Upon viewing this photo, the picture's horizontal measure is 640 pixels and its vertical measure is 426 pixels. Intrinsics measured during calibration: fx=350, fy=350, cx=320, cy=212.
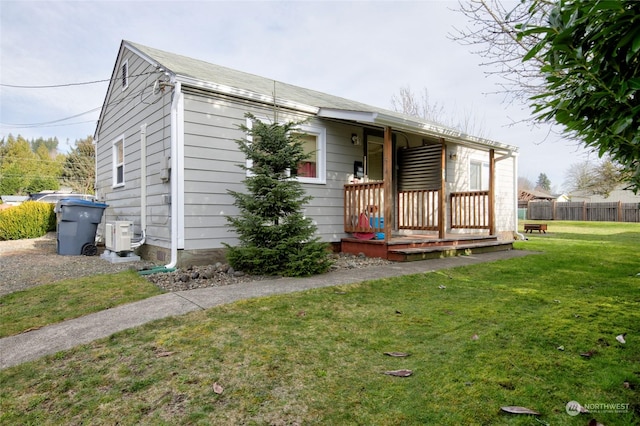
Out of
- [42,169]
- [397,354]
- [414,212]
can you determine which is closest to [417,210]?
[414,212]

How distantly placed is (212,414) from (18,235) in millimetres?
12491

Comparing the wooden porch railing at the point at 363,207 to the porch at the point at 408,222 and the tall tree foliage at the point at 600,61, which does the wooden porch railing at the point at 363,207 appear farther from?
the tall tree foliage at the point at 600,61

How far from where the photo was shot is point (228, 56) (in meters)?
15.5

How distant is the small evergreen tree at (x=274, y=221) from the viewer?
504cm

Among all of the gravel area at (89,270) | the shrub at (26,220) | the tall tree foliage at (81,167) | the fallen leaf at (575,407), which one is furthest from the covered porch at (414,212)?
the tall tree foliage at (81,167)

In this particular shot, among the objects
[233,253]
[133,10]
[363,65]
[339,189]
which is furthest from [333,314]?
[363,65]

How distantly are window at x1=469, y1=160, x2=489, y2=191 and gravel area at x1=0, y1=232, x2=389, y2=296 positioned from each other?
5.98 meters

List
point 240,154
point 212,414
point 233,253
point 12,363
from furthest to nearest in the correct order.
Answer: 1. point 240,154
2. point 233,253
3. point 12,363
4. point 212,414

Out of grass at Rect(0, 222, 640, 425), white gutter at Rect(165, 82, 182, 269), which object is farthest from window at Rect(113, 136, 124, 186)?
grass at Rect(0, 222, 640, 425)

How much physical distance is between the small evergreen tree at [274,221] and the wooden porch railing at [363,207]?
2.13 metres

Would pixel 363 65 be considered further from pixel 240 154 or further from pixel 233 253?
pixel 233 253

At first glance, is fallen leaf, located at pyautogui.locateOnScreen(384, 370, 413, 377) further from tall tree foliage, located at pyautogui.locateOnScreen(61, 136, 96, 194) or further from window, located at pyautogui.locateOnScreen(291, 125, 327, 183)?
tall tree foliage, located at pyautogui.locateOnScreen(61, 136, 96, 194)

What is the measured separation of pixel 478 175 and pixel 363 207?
5.82 metres

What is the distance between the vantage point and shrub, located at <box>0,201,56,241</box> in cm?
1060
